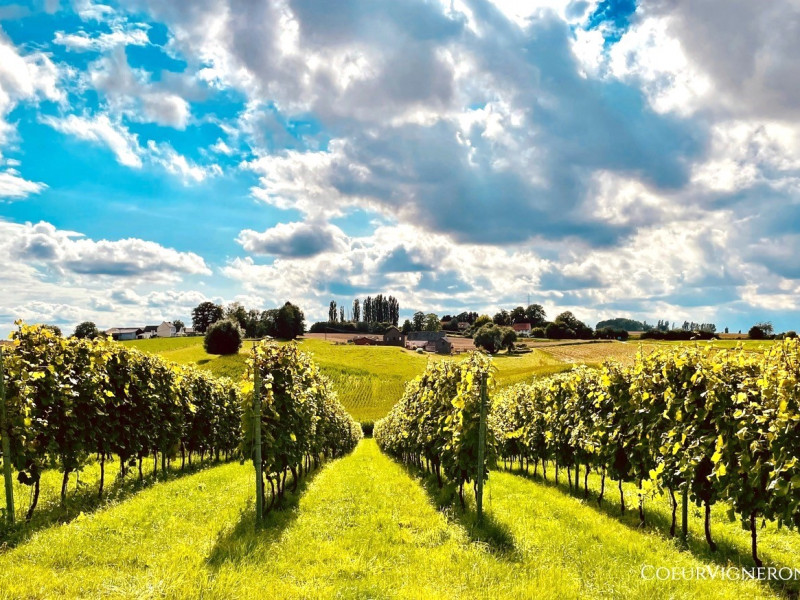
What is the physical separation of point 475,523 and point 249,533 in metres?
4.21

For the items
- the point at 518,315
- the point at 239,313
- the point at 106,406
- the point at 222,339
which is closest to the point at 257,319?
the point at 239,313

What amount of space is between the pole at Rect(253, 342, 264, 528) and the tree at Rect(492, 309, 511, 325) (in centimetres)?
15751

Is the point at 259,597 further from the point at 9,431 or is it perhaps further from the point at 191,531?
the point at 9,431

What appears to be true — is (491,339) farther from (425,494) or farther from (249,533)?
(249,533)

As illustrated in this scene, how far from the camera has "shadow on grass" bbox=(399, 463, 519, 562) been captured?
7313mm

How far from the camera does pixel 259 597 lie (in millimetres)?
5324

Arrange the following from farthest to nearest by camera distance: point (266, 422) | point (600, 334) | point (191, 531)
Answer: point (600, 334) → point (266, 422) → point (191, 531)

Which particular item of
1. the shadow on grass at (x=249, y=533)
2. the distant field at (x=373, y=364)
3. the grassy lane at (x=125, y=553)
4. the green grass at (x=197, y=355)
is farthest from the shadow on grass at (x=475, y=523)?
the green grass at (x=197, y=355)

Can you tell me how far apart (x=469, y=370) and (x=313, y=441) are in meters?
5.44

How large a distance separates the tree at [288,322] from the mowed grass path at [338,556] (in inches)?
4121

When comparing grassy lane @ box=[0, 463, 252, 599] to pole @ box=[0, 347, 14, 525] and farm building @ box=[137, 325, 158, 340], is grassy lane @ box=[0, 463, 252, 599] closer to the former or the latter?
pole @ box=[0, 347, 14, 525]

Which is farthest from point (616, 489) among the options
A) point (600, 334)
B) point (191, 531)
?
point (600, 334)

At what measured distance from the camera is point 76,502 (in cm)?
971

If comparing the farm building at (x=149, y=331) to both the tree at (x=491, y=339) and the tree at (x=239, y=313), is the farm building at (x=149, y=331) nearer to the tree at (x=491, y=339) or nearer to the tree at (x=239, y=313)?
the tree at (x=239, y=313)
